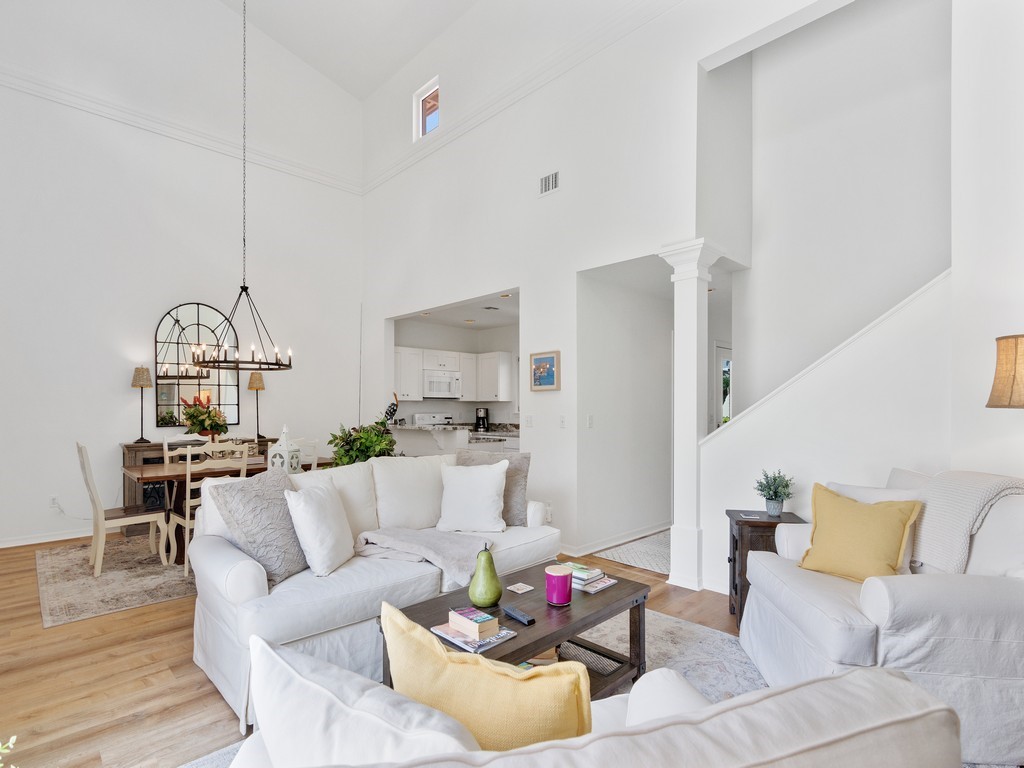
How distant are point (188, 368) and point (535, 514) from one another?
4783 mm

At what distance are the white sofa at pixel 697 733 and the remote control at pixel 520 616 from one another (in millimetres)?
1409

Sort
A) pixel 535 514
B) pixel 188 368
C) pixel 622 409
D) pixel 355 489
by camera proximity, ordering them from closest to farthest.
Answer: pixel 355 489, pixel 535 514, pixel 622 409, pixel 188 368

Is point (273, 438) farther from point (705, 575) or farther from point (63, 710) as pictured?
point (705, 575)

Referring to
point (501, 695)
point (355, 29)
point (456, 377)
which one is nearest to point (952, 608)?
point (501, 695)

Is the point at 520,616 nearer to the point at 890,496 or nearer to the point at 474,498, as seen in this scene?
the point at 474,498

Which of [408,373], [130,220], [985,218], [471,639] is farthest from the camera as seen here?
[408,373]

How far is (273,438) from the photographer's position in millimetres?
6770

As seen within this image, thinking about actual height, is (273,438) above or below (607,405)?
below

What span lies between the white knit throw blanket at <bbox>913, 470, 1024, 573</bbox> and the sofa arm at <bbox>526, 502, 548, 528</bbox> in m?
2.02

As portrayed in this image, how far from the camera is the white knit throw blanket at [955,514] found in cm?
229

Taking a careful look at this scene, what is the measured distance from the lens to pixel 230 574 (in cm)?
230

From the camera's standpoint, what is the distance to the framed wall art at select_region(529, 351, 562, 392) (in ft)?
16.0

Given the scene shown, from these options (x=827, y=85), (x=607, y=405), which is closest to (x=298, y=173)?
(x=607, y=405)

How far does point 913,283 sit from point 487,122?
13.7 ft
